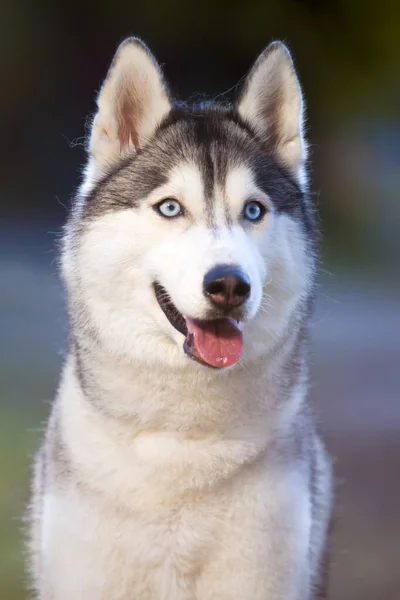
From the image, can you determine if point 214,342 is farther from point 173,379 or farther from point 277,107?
point 277,107

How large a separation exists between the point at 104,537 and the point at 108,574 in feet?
0.21

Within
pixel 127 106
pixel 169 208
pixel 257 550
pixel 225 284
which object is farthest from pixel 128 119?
pixel 257 550

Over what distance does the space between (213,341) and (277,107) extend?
46 centimetres

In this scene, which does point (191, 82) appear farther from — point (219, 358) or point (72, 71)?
point (219, 358)

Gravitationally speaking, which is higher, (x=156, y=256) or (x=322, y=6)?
(x=322, y=6)

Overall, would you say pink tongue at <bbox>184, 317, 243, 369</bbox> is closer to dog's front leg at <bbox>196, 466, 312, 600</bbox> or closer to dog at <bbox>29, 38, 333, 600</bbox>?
dog at <bbox>29, 38, 333, 600</bbox>

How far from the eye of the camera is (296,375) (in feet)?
4.71

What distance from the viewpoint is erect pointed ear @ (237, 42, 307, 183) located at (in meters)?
1.34

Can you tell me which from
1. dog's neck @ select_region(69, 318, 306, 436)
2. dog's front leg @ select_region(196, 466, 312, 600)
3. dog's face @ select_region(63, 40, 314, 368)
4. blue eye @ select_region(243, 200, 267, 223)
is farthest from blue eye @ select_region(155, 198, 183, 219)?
dog's front leg @ select_region(196, 466, 312, 600)

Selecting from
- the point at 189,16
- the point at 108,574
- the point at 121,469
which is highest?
the point at 189,16

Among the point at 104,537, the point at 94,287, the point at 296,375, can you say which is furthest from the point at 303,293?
the point at 104,537

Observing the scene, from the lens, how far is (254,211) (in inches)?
50.8

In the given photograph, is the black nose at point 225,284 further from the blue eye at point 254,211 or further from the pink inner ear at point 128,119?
the pink inner ear at point 128,119

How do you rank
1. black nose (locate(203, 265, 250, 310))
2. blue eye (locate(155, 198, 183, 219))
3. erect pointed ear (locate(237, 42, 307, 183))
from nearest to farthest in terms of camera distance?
black nose (locate(203, 265, 250, 310)) < blue eye (locate(155, 198, 183, 219)) < erect pointed ear (locate(237, 42, 307, 183))
